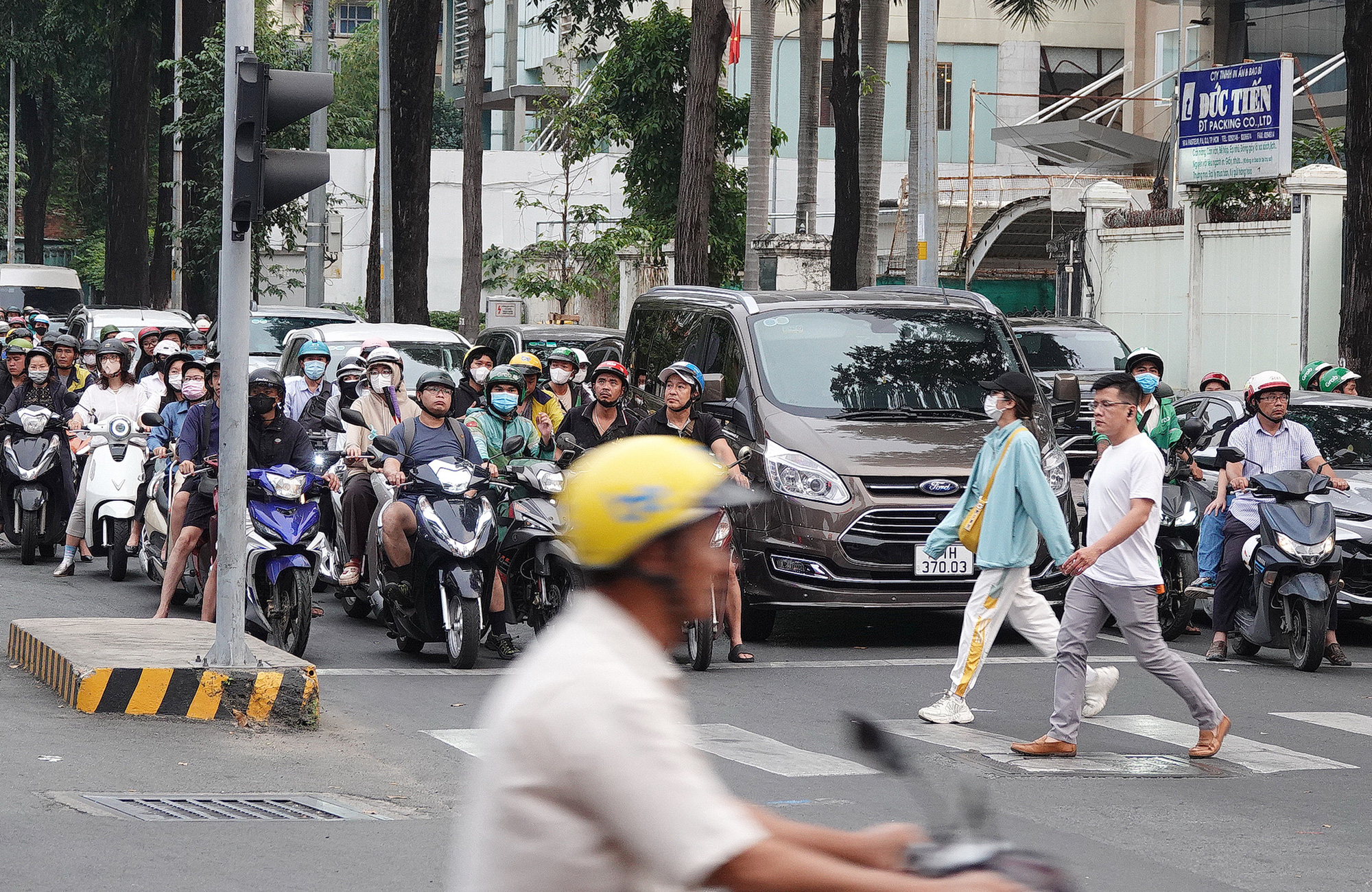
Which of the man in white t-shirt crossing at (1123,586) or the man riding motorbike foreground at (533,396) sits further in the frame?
the man riding motorbike foreground at (533,396)

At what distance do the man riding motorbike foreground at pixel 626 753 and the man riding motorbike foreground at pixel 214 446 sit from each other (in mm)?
8231

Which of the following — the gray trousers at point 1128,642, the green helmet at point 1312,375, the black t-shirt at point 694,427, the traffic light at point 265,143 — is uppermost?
the traffic light at point 265,143

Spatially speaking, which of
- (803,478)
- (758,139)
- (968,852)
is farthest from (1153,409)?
(758,139)

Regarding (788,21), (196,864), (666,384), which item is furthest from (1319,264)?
(788,21)

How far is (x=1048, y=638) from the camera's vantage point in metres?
9.33

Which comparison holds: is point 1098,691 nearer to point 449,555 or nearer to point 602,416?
point 449,555

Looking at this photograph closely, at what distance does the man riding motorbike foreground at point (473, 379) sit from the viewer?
13688 mm

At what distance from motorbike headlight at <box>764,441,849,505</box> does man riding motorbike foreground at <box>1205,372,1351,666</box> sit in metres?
2.41

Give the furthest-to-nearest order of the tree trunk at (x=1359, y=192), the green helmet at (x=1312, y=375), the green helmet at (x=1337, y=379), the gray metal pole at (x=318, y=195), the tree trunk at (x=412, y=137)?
the gray metal pole at (x=318, y=195)
the tree trunk at (x=412, y=137)
the tree trunk at (x=1359, y=192)
the green helmet at (x=1312, y=375)
the green helmet at (x=1337, y=379)

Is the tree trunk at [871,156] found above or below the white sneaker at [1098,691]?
above

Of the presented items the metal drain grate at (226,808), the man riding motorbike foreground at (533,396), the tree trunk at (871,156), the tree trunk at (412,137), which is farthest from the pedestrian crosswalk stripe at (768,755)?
the tree trunk at (871,156)

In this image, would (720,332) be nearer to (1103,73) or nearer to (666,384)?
(666,384)

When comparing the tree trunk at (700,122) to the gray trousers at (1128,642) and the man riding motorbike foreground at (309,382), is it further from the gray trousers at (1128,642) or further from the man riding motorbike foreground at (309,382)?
the gray trousers at (1128,642)

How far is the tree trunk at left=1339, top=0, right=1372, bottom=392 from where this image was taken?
16375 mm
